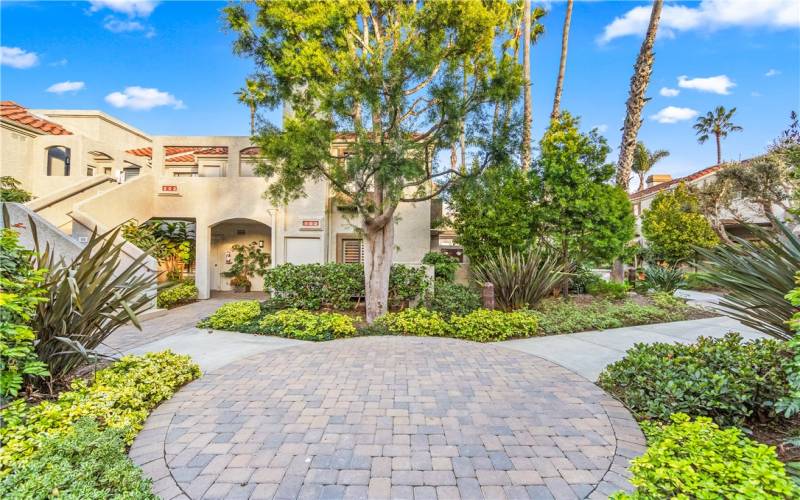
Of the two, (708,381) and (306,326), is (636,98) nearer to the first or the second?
(708,381)

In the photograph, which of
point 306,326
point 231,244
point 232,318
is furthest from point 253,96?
point 231,244

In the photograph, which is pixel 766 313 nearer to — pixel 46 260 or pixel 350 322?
pixel 350 322

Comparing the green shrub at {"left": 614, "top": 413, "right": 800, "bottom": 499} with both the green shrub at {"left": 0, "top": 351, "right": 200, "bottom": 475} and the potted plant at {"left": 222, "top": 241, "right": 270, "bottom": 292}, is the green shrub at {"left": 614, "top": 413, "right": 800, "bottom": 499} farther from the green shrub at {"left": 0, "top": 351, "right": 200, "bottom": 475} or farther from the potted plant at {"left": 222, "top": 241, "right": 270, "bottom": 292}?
the potted plant at {"left": 222, "top": 241, "right": 270, "bottom": 292}

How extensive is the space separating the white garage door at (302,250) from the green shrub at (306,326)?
4.51 meters

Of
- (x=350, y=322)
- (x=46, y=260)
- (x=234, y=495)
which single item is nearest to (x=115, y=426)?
(x=234, y=495)

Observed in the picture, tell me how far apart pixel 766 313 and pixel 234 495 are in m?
4.90

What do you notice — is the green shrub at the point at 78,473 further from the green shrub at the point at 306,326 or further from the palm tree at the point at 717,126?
the palm tree at the point at 717,126

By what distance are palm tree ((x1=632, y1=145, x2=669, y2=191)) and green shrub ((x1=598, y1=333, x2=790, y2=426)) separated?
31061 mm

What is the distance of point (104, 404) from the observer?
10.4 ft

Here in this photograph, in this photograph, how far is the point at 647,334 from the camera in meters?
6.70

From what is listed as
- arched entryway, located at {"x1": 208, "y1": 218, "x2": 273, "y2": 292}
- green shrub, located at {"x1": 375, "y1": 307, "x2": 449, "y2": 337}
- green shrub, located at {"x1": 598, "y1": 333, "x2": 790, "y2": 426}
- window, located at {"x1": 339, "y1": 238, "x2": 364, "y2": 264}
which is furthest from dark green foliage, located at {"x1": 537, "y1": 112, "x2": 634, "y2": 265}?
arched entryway, located at {"x1": 208, "y1": 218, "x2": 273, "y2": 292}

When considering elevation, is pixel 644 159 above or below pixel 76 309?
above

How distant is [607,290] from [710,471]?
9787mm

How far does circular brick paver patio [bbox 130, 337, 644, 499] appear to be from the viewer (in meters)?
2.52
